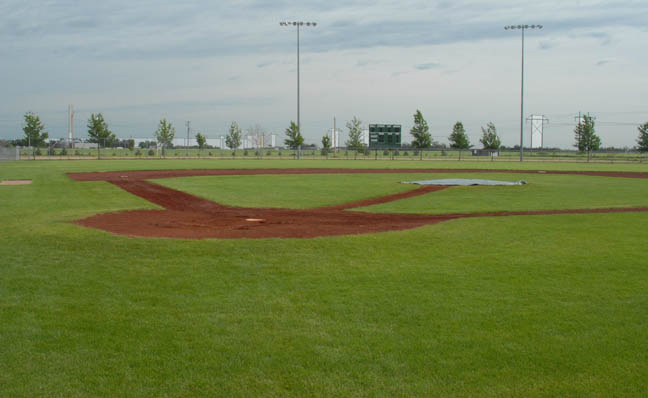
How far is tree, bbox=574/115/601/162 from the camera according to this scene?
77250 mm

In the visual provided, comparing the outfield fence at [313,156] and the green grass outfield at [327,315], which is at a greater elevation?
the outfield fence at [313,156]

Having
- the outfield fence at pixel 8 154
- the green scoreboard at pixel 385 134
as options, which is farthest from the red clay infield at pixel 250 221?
the green scoreboard at pixel 385 134

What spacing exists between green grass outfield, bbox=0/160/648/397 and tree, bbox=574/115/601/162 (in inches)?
2973

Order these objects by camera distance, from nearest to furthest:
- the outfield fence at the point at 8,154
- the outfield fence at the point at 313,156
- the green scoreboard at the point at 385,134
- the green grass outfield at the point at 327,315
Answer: the green grass outfield at the point at 327,315
the outfield fence at the point at 8,154
the outfield fence at the point at 313,156
the green scoreboard at the point at 385,134

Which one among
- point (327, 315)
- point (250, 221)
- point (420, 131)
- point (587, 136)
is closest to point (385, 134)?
point (420, 131)

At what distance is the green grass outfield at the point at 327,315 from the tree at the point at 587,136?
75526 mm

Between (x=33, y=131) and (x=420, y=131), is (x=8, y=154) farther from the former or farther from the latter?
(x=420, y=131)

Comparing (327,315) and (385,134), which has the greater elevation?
(385,134)

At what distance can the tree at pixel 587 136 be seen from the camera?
3041 inches

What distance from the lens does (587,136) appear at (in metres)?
77.6

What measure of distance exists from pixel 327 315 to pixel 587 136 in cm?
8192

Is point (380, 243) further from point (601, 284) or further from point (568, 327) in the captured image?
point (568, 327)

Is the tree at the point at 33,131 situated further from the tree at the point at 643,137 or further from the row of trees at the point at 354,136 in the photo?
the tree at the point at 643,137

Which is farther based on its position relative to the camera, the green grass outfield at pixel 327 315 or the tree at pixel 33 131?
the tree at pixel 33 131
